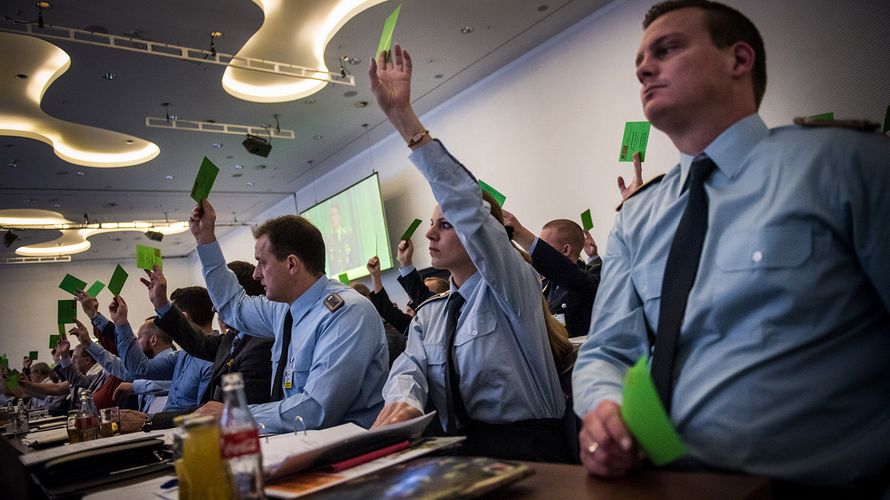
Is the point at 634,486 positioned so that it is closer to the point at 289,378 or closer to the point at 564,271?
the point at 289,378

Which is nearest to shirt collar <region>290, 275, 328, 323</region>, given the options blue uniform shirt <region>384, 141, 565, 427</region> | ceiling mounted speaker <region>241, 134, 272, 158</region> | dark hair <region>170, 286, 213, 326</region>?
blue uniform shirt <region>384, 141, 565, 427</region>

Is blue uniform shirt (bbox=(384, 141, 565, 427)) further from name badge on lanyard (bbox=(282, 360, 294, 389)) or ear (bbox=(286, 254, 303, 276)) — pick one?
ear (bbox=(286, 254, 303, 276))

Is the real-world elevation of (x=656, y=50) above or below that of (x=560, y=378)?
above

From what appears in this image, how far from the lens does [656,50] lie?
120 cm

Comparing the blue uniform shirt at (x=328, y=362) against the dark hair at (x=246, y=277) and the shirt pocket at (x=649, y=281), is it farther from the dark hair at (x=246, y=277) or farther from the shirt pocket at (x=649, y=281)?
the shirt pocket at (x=649, y=281)

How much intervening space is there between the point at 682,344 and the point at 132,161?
9143mm

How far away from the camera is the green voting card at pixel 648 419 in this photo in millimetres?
725

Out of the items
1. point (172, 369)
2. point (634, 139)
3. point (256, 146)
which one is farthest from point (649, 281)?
point (256, 146)

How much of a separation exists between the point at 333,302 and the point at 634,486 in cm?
151

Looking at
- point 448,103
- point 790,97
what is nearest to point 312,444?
point 790,97

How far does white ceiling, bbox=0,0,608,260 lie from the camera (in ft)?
16.9

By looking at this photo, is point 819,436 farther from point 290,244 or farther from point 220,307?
point 220,307

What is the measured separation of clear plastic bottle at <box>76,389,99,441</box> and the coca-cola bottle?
5.42 ft

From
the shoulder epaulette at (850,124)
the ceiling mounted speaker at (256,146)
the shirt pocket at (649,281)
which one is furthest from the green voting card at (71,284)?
the shoulder epaulette at (850,124)
